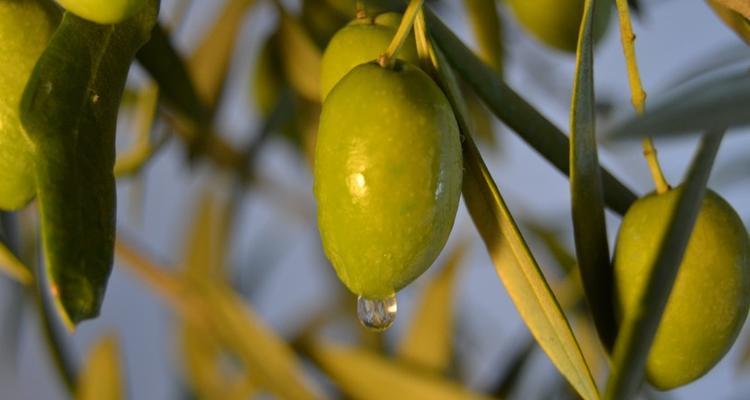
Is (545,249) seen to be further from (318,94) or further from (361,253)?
(361,253)

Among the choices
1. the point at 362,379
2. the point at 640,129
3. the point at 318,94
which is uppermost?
the point at 640,129

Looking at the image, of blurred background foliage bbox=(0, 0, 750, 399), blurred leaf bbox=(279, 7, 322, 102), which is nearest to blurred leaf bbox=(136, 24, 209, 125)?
blurred background foliage bbox=(0, 0, 750, 399)

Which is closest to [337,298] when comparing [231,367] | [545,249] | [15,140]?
[231,367]

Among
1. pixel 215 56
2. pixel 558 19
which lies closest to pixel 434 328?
pixel 215 56

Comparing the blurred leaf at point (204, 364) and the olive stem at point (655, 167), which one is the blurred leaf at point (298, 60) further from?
the blurred leaf at point (204, 364)

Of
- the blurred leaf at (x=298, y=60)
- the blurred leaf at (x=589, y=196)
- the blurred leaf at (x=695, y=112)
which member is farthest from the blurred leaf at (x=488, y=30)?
the blurred leaf at (x=695, y=112)

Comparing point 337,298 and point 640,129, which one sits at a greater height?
point 640,129

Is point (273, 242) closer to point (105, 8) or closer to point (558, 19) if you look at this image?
point (558, 19)
